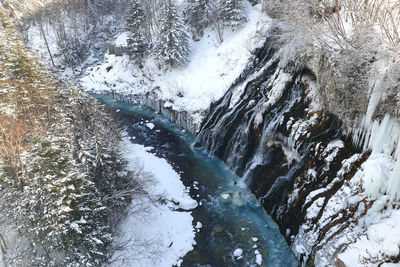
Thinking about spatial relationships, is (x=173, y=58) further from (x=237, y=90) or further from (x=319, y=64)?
(x=319, y=64)

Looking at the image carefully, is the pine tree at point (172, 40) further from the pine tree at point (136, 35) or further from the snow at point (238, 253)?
the snow at point (238, 253)

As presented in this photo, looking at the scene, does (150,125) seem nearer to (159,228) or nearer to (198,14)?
(159,228)

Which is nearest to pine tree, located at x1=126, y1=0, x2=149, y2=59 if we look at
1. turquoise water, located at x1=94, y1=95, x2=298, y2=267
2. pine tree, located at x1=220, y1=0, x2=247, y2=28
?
pine tree, located at x1=220, y1=0, x2=247, y2=28

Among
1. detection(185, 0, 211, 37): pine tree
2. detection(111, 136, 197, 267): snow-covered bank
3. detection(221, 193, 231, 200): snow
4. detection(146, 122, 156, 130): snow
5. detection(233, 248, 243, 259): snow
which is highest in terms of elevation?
detection(185, 0, 211, 37): pine tree

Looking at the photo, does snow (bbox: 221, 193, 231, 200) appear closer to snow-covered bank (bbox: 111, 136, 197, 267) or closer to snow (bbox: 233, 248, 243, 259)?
snow-covered bank (bbox: 111, 136, 197, 267)

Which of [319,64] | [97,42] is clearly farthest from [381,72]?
[97,42]

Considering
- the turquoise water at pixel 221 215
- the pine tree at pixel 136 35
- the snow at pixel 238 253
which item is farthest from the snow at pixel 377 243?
the pine tree at pixel 136 35
